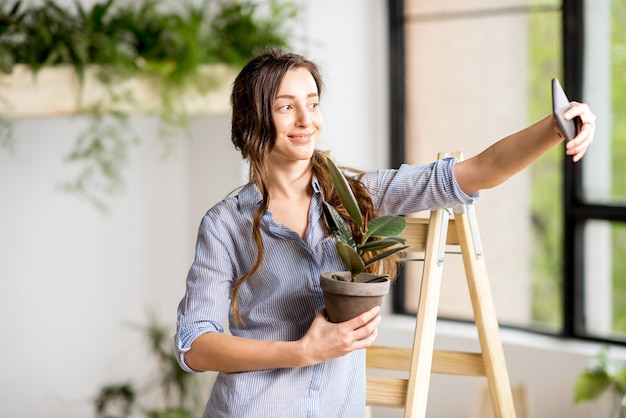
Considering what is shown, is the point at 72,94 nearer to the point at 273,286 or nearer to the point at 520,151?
the point at 273,286

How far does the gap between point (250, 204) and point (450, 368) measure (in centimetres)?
62

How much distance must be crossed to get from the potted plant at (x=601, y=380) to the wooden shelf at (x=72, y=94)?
165 centimetres

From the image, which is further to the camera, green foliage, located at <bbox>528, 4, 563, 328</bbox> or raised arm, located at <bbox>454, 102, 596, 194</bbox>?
green foliage, located at <bbox>528, 4, 563, 328</bbox>

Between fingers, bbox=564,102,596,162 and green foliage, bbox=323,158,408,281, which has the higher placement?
fingers, bbox=564,102,596,162

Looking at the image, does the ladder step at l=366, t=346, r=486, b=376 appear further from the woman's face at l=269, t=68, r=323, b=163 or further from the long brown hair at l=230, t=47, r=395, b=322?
the woman's face at l=269, t=68, r=323, b=163

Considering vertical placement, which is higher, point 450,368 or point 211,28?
point 211,28

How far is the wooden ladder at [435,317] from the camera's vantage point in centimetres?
187

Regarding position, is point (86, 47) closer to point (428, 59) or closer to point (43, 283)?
point (43, 283)

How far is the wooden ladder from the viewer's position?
187 cm

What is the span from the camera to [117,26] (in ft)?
9.85

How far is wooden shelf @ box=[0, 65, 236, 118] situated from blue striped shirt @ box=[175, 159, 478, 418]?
1.19 metres

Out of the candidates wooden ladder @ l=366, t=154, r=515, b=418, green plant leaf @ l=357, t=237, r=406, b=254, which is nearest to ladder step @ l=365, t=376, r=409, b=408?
wooden ladder @ l=366, t=154, r=515, b=418

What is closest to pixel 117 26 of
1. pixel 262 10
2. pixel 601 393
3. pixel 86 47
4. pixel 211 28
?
pixel 86 47

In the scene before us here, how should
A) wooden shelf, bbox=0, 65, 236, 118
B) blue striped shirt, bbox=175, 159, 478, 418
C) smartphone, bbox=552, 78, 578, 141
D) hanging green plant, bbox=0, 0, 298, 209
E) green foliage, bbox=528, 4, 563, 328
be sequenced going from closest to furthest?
1. smartphone, bbox=552, 78, 578, 141
2. blue striped shirt, bbox=175, 159, 478, 418
3. wooden shelf, bbox=0, 65, 236, 118
4. hanging green plant, bbox=0, 0, 298, 209
5. green foliage, bbox=528, 4, 563, 328
